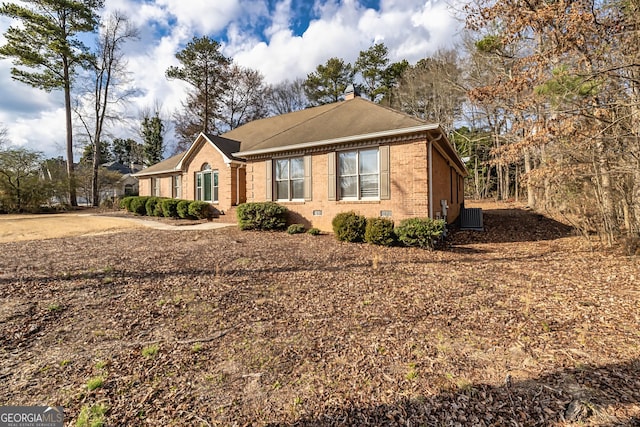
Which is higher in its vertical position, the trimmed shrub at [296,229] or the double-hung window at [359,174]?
the double-hung window at [359,174]

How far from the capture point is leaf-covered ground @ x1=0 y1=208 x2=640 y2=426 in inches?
93.1

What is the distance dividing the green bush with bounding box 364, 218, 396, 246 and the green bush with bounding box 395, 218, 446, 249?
244mm

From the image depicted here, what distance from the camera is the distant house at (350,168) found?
934cm

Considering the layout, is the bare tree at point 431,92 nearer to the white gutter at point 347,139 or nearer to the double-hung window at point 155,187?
the white gutter at point 347,139

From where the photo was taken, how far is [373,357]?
305 centimetres

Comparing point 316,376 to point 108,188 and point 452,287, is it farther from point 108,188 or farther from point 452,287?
point 108,188

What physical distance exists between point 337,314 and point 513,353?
2.07 metres

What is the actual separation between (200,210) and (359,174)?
29.2ft

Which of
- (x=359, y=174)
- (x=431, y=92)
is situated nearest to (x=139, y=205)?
(x=359, y=174)

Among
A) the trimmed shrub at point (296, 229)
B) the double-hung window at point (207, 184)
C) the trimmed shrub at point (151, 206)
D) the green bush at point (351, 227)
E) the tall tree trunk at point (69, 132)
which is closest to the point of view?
the green bush at point (351, 227)

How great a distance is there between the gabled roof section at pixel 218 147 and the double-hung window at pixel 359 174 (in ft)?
21.8

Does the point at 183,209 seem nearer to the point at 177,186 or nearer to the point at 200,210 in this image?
the point at 200,210

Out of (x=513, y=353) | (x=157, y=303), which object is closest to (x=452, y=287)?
(x=513, y=353)
